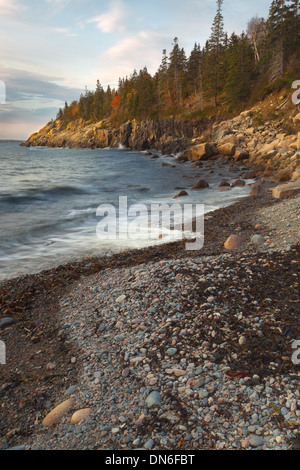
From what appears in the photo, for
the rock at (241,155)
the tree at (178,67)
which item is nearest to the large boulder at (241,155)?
the rock at (241,155)

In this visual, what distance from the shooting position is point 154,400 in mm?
3090

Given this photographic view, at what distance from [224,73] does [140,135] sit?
2262 cm

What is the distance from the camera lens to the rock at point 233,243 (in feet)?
24.3

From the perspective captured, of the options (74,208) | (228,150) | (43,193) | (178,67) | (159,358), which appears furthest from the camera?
(178,67)

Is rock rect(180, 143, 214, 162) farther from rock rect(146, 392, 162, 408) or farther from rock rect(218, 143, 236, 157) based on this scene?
rock rect(146, 392, 162, 408)

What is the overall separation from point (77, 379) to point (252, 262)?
3.68 metres

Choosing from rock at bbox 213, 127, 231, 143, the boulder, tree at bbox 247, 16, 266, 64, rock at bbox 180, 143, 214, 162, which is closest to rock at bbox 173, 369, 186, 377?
rock at bbox 180, 143, 214, 162

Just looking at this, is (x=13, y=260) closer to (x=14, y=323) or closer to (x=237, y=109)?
(x=14, y=323)

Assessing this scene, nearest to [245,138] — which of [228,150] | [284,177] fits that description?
[228,150]

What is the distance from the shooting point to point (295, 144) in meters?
22.7

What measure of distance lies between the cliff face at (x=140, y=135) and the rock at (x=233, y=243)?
138 feet

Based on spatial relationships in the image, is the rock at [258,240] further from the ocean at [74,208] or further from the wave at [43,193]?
the wave at [43,193]

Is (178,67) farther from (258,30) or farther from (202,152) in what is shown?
(202,152)
